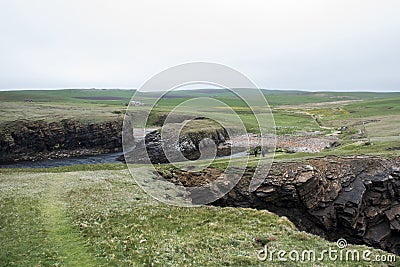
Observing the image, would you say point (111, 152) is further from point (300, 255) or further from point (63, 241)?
point (300, 255)

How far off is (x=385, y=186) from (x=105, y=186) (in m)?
30.4

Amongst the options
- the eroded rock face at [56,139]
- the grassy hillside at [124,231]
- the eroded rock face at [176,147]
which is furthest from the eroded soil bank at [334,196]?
the eroded rock face at [56,139]

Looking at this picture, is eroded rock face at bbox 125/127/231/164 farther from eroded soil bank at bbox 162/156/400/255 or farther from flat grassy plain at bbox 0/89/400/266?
flat grassy plain at bbox 0/89/400/266

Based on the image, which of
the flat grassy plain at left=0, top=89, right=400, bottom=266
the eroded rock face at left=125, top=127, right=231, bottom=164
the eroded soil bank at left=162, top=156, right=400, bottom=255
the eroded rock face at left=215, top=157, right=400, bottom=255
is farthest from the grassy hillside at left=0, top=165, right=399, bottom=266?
the eroded rock face at left=125, top=127, right=231, bottom=164

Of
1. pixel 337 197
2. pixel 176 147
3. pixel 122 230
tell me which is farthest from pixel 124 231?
pixel 176 147

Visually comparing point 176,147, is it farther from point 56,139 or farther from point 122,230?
point 122,230

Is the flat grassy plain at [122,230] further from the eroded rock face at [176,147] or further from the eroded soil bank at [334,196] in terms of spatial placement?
the eroded rock face at [176,147]

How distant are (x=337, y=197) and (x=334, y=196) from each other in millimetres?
567

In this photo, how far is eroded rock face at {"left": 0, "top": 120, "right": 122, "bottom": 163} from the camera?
2888 inches

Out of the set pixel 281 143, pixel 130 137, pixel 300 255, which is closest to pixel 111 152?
pixel 130 137

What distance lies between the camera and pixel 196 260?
18938 millimetres

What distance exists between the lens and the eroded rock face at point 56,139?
241 ft

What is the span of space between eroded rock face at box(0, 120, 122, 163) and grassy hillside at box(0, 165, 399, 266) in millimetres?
44929

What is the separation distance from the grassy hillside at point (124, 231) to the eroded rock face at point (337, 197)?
7.25m
